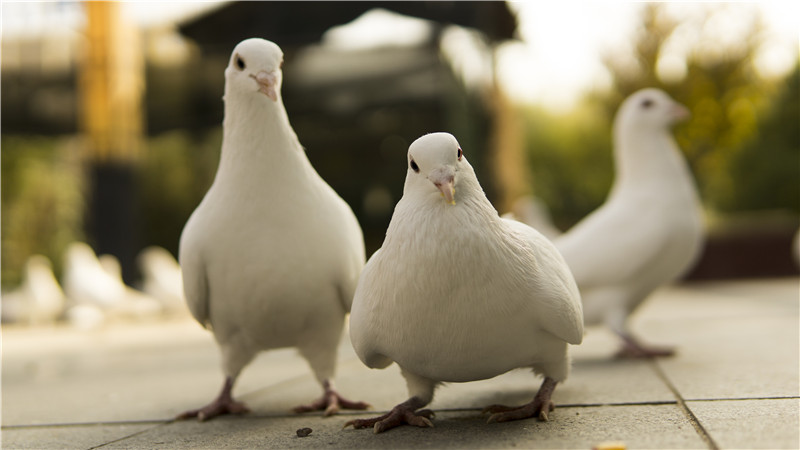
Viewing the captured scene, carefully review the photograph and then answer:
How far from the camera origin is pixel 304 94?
11008 mm

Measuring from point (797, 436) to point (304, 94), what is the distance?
9812 mm

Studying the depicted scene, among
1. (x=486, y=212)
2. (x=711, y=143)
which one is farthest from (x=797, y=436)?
(x=711, y=143)

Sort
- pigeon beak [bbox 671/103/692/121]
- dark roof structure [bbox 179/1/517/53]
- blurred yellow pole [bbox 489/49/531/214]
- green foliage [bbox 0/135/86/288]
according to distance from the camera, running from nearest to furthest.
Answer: pigeon beak [bbox 671/103/692/121]
dark roof structure [bbox 179/1/517/53]
blurred yellow pole [bbox 489/49/531/214]
green foliage [bbox 0/135/86/288]

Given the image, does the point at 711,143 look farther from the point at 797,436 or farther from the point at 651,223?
the point at 797,436

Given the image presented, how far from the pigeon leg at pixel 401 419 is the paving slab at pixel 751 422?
2.82 feet

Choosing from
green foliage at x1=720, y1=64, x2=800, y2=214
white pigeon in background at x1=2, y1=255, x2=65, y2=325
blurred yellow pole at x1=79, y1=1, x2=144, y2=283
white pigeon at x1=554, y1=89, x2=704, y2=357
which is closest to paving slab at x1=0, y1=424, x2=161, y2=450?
white pigeon at x1=554, y1=89, x2=704, y2=357

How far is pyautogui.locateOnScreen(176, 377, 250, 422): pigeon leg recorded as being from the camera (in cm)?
282

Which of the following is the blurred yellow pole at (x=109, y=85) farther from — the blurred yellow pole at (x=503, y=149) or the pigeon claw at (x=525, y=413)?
the pigeon claw at (x=525, y=413)

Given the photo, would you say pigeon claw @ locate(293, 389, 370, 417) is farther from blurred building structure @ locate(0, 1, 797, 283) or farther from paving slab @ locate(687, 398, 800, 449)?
blurred building structure @ locate(0, 1, 797, 283)

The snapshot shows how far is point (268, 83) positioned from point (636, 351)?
8.05 ft

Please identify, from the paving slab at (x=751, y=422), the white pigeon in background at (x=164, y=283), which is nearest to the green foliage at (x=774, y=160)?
the white pigeon in background at (x=164, y=283)

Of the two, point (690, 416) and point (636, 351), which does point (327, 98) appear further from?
point (690, 416)

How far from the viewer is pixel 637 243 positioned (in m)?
3.92

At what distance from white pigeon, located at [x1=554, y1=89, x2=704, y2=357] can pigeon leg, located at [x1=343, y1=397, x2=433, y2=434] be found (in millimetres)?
1803
